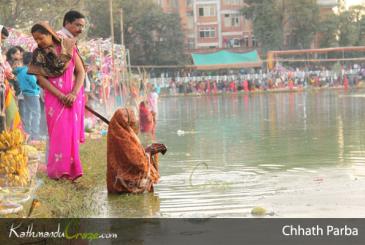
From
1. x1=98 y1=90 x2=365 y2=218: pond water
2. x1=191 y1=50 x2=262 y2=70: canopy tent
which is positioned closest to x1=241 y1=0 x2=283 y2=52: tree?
x1=191 y1=50 x2=262 y2=70: canopy tent

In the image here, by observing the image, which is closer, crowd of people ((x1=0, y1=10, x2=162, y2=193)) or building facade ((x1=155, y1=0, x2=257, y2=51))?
crowd of people ((x1=0, y1=10, x2=162, y2=193))

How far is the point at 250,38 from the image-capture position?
68.5 m

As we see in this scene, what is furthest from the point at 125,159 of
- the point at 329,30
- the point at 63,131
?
the point at 329,30

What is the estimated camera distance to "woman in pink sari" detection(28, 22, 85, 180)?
8.59 metres

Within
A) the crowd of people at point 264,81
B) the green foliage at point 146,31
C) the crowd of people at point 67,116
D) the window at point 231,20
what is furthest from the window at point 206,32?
the crowd of people at point 67,116

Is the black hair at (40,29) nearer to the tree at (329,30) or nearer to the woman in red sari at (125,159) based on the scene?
the woman in red sari at (125,159)

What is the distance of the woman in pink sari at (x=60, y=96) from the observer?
859 cm

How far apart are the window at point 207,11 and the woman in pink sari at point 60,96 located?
207 feet

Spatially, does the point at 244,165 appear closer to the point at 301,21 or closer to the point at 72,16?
the point at 72,16

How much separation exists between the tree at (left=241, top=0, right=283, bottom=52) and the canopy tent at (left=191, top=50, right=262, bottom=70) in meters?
3.80

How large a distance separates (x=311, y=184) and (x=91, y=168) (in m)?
3.06

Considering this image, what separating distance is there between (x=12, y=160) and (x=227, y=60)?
167 ft

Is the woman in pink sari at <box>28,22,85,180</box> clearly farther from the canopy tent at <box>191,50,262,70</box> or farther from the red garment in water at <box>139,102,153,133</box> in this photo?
the canopy tent at <box>191,50,262,70</box>

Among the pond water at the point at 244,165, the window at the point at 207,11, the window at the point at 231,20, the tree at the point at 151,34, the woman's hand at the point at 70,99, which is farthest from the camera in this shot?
the window at the point at 207,11
